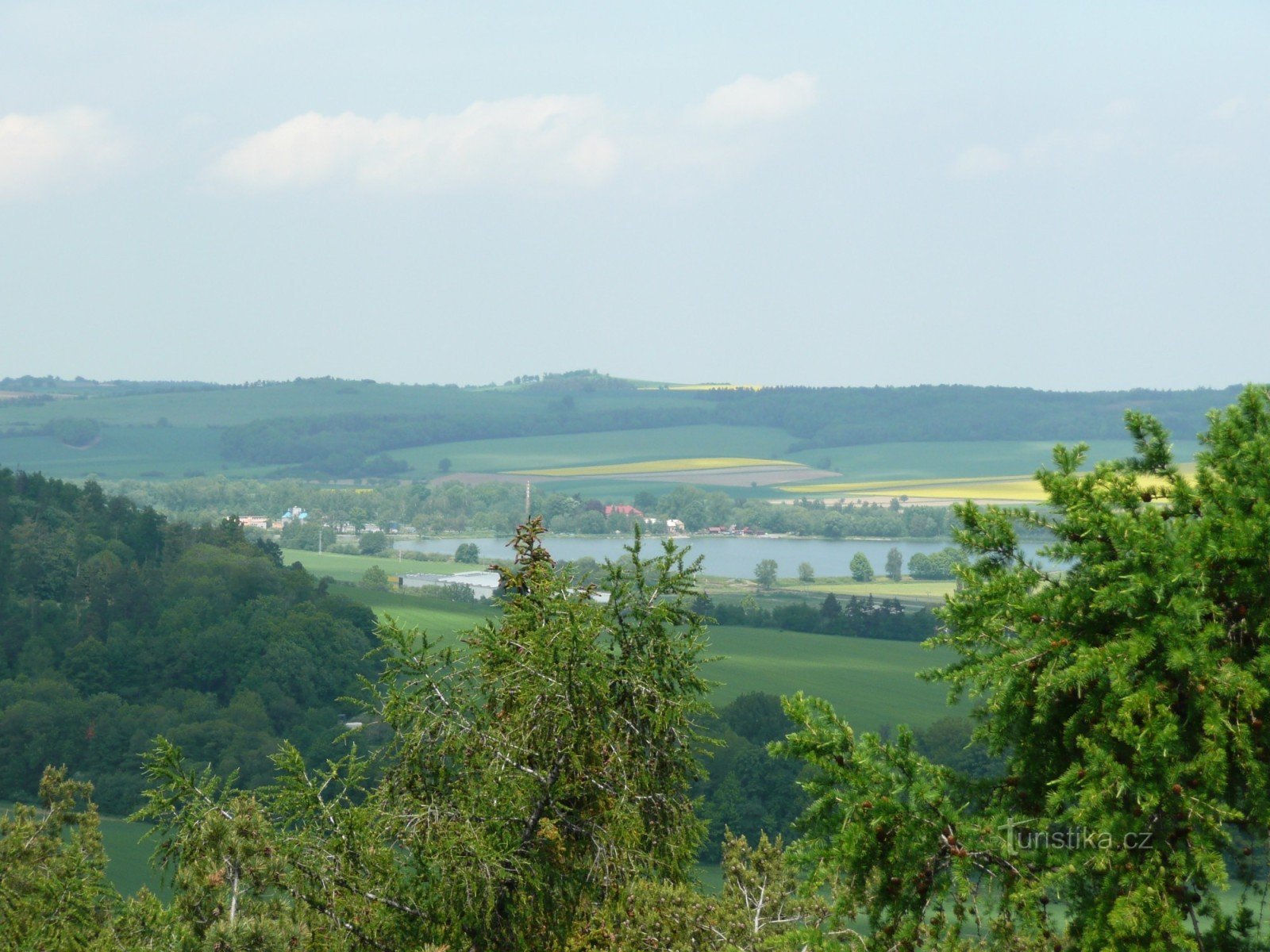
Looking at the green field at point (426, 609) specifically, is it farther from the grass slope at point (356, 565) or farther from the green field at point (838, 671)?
the green field at point (838, 671)

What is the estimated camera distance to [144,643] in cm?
14050

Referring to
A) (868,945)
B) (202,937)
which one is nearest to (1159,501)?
(868,945)

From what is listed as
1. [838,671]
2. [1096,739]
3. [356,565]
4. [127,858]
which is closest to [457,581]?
[356,565]

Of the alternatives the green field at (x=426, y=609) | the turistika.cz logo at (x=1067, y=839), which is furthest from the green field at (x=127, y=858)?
the turistika.cz logo at (x=1067, y=839)

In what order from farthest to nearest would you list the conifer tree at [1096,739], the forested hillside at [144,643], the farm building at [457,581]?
the farm building at [457,581]
the forested hillside at [144,643]
the conifer tree at [1096,739]

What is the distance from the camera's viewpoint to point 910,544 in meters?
198

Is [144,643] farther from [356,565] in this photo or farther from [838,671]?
[838,671]

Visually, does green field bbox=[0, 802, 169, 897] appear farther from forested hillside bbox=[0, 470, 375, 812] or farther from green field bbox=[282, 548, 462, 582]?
green field bbox=[282, 548, 462, 582]

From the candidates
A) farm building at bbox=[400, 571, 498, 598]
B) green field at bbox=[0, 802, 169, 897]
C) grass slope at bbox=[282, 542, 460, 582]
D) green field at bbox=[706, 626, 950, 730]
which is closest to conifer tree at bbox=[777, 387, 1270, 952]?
green field at bbox=[0, 802, 169, 897]

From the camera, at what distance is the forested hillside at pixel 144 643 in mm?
117000

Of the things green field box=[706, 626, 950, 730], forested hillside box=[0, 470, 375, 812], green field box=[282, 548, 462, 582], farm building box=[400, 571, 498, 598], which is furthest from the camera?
green field box=[282, 548, 462, 582]

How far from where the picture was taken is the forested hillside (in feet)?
384

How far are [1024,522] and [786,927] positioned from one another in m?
4.76

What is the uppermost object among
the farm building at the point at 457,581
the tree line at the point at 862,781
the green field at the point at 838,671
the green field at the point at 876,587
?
the tree line at the point at 862,781
